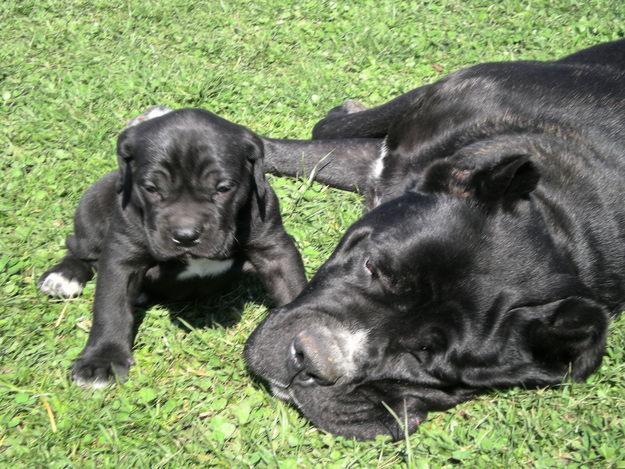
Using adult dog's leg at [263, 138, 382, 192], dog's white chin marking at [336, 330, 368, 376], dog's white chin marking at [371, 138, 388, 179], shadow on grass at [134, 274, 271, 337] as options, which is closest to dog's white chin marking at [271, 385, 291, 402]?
dog's white chin marking at [336, 330, 368, 376]

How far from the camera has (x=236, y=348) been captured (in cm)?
399

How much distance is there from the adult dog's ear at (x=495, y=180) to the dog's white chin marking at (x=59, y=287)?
217 centimetres

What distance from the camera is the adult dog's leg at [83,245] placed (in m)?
4.17

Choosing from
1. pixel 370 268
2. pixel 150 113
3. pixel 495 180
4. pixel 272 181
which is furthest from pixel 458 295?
pixel 150 113

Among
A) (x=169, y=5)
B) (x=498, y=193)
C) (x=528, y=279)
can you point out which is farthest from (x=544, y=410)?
(x=169, y=5)

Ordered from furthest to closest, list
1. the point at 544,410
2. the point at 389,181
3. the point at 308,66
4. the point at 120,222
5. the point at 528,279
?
1. the point at 308,66
2. the point at 389,181
3. the point at 120,222
4. the point at 544,410
5. the point at 528,279

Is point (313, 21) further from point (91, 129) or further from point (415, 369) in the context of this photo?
point (415, 369)

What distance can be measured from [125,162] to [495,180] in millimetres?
1961

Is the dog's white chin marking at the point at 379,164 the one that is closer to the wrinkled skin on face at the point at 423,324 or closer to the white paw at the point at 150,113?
the wrinkled skin on face at the point at 423,324

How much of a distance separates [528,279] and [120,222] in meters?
2.14

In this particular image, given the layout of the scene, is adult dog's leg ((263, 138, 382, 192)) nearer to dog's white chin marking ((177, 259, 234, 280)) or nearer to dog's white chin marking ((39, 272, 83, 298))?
dog's white chin marking ((177, 259, 234, 280))

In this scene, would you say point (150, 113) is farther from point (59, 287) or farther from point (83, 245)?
point (59, 287)

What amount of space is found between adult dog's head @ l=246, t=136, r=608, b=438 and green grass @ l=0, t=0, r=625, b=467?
0.24 m

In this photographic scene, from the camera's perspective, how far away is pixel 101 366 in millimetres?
3635
